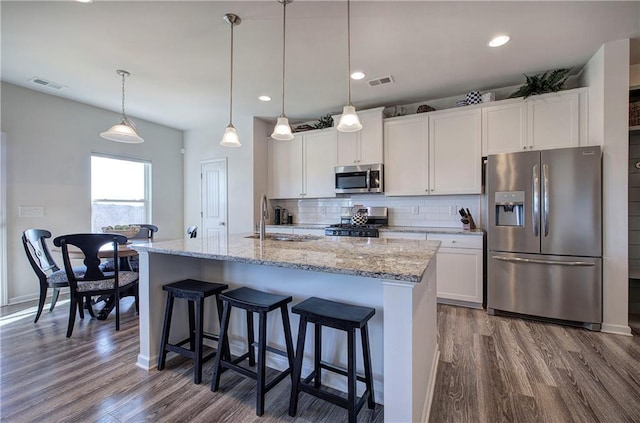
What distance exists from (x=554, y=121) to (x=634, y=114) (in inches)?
25.4

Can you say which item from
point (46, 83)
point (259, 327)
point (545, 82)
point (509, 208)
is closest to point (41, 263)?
point (46, 83)

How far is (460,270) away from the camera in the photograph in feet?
11.2

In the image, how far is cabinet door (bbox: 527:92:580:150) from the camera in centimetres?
309

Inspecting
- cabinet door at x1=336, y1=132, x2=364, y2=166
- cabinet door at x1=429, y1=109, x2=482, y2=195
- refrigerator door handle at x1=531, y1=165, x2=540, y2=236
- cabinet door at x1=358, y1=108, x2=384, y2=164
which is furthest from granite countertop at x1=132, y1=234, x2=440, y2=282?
cabinet door at x1=336, y1=132, x2=364, y2=166

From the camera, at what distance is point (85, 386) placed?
194 centimetres

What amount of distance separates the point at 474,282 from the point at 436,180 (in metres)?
1.30

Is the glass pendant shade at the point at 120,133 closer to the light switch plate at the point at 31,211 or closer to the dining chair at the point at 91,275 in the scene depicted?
the dining chair at the point at 91,275

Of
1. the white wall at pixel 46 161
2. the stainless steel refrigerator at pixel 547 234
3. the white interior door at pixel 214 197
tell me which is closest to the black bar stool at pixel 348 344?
the stainless steel refrigerator at pixel 547 234

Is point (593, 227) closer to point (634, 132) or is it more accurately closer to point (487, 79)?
point (634, 132)

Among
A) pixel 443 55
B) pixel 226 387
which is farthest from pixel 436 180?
pixel 226 387

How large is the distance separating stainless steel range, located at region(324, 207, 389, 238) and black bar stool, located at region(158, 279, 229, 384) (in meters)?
2.09

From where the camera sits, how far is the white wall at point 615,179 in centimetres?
267

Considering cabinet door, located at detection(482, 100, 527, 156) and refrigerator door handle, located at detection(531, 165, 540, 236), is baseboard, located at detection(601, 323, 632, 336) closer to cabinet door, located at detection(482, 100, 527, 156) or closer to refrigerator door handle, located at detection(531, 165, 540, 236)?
refrigerator door handle, located at detection(531, 165, 540, 236)

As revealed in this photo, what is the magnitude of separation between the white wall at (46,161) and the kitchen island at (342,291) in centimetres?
268
